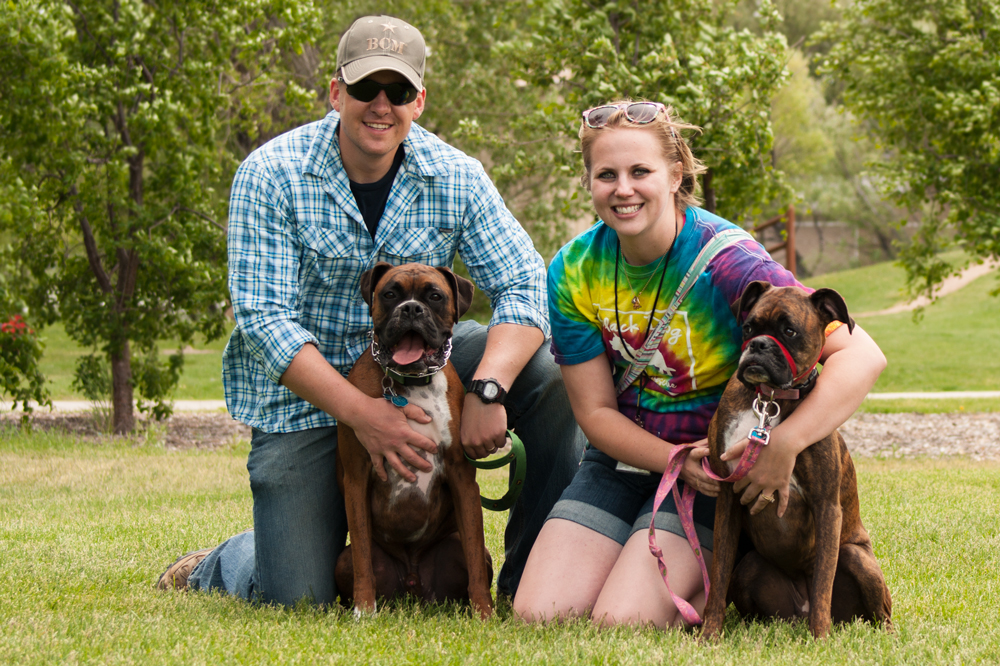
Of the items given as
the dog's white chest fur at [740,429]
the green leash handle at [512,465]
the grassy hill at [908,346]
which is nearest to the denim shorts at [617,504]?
the green leash handle at [512,465]

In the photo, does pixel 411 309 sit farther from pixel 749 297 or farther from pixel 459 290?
pixel 749 297

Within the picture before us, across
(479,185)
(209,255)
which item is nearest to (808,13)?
(209,255)

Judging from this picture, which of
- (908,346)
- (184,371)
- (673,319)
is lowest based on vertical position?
(908,346)

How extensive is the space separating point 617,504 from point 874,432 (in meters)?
8.67

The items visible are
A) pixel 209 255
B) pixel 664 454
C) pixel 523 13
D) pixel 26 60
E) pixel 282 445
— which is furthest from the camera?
pixel 523 13

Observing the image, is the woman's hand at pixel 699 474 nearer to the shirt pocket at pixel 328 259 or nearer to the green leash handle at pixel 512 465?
the green leash handle at pixel 512 465

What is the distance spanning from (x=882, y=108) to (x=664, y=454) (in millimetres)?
9546

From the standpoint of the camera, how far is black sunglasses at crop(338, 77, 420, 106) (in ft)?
12.4

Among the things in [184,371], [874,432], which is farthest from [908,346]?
[184,371]

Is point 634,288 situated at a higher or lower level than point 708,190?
lower

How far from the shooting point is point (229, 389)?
4.23m

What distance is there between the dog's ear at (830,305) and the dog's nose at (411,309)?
4.71 feet

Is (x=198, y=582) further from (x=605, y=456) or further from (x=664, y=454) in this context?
(x=664, y=454)

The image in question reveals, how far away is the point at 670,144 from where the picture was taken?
3678mm
